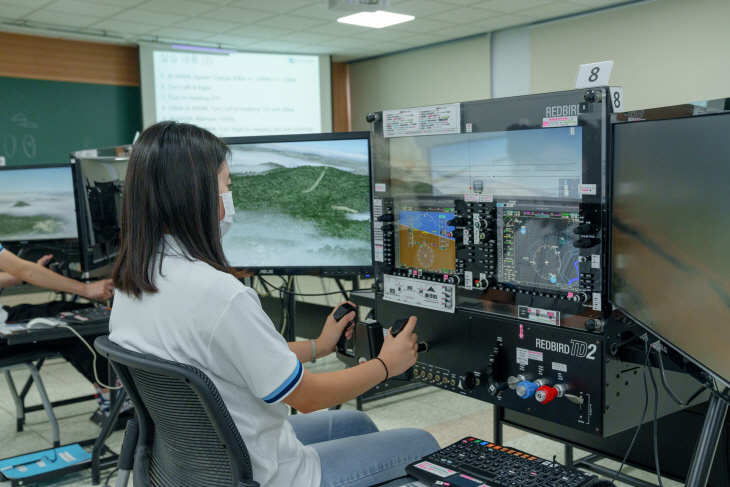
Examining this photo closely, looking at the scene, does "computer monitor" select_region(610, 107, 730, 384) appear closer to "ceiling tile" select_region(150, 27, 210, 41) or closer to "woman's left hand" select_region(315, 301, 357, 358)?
"woman's left hand" select_region(315, 301, 357, 358)

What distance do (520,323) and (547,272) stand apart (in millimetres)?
125

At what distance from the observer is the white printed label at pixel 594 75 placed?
4.16 ft

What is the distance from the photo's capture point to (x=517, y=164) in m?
1.40

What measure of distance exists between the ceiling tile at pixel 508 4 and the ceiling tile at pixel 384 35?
117 cm

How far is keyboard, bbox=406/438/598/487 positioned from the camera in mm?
1065

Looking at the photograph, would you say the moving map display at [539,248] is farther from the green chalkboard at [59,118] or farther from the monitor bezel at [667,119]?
the green chalkboard at [59,118]

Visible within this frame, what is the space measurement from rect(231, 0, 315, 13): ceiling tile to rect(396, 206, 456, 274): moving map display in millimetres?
3922

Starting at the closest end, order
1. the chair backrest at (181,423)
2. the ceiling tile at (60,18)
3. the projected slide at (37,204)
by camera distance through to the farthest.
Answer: the chair backrest at (181,423) → the projected slide at (37,204) → the ceiling tile at (60,18)

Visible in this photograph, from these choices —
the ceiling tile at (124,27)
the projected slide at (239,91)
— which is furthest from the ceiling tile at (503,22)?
the ceiling tile at (124,27)

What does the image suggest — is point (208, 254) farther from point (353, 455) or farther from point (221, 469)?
point (353, 455)

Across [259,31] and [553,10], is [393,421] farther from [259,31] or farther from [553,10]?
[259,31]

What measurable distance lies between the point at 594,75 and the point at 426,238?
0.56 metres

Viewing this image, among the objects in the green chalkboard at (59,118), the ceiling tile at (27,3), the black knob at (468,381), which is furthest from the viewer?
the green chalkboard at (59,118)

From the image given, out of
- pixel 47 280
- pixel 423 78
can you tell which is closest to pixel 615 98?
pixel 47 280
